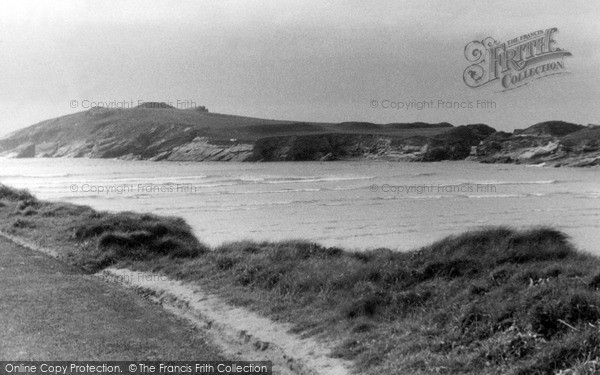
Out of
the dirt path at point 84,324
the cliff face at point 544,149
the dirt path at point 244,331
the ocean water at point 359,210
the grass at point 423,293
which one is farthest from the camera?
the cliff face at point 544,149

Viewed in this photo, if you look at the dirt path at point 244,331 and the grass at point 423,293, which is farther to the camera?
the dirt path at point 244,331

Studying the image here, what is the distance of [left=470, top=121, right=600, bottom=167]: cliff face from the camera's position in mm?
134500

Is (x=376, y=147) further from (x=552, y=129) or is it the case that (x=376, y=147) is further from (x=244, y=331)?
(x=244, y=331)

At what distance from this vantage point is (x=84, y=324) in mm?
13039

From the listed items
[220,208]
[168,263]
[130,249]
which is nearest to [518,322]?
[168,263]

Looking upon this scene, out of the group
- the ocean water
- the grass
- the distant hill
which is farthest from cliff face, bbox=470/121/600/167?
the grass

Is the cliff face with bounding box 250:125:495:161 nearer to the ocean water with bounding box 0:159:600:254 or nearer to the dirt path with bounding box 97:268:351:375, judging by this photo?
the ocean water with bounding box 0:159:600:254

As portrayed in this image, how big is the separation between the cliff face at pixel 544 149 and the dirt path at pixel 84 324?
416 feet

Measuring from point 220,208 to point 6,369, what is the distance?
111 feet

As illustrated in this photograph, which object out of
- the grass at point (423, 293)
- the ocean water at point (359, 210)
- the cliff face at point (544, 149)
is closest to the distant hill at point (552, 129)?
the cliff face at point (544, 149)

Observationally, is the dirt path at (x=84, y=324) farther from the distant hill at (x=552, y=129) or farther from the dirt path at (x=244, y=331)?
the distant hill at (x=552, y=129)

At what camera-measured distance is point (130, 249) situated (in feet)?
72.7

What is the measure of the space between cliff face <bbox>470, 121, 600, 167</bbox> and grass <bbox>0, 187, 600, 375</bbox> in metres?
123

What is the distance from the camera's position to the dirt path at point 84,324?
11.3m
